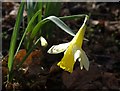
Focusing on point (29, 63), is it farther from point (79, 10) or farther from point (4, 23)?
point (79, 10)

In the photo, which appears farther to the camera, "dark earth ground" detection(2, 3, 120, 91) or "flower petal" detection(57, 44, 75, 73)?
"dark earth ground" detection(2, 3, 120, 91)

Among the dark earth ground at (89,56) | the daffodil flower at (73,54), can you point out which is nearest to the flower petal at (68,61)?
the daffodil flower at (73,54)

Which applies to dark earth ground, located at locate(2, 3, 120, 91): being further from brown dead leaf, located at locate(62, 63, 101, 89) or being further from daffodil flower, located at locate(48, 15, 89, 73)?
daffodil flower, located at locate(48, 15, 89, 73)

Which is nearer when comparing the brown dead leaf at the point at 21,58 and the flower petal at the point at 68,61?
the flower petal at the point at 68,61

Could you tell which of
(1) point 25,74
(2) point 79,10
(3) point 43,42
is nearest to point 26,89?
(1) point 25,74

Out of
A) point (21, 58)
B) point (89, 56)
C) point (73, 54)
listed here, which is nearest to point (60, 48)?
point (73, 54)

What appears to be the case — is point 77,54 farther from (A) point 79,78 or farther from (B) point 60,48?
(A) point 79,78

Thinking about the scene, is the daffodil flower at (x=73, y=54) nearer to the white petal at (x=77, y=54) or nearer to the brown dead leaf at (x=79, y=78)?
the white petal at (x=77, y=54)

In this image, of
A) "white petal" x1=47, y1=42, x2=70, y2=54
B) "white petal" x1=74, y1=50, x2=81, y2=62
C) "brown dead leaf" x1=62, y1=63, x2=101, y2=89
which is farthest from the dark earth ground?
"white petal" x1=74, y1=50, x2=81, y2=62

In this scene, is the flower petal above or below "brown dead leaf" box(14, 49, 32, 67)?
above
